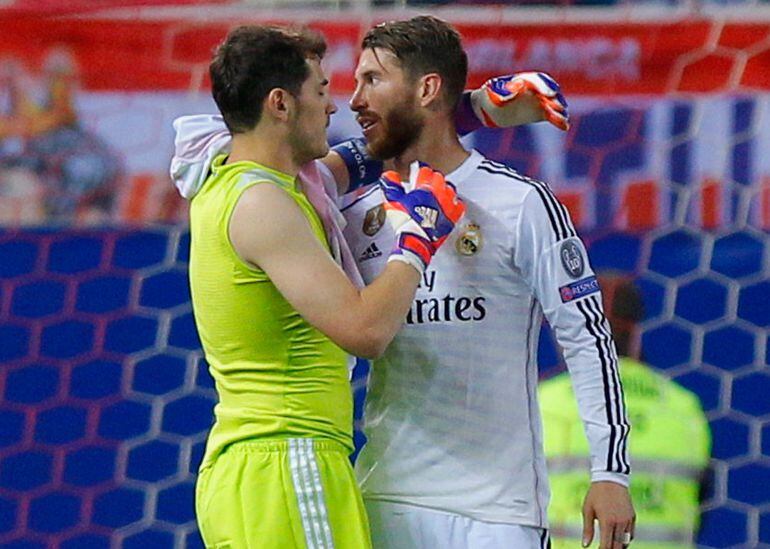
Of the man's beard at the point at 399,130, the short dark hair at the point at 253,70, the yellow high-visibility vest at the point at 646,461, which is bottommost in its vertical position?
the yellow high-visibility vest at the point at 646,461

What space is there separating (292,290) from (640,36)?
144 cm

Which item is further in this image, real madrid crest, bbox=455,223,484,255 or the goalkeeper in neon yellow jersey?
real madrid crest, bbox=455,223,484,255

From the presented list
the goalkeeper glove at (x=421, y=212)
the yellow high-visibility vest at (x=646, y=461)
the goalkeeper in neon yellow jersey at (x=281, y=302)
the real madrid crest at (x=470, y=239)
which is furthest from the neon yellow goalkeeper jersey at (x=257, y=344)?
the yellow high-visibility vest at (x=646, y=461)

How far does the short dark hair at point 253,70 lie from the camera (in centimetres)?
210

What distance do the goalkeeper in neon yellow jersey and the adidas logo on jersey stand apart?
0.47 ft

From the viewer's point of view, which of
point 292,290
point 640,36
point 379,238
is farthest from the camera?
point 640,36

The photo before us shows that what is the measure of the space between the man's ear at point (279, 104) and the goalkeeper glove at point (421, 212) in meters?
0.17

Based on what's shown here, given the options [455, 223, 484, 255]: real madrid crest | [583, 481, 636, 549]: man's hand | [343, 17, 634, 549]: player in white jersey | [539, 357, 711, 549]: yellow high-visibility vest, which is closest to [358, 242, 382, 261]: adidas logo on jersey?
[343, 17, 634, 549]: player in white jersey

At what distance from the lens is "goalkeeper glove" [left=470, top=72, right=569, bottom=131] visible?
2.25m

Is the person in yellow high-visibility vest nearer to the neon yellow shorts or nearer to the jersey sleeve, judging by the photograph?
the jersey sleeve

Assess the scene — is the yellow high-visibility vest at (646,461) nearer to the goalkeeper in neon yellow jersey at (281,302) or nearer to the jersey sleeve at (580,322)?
the jersey sleeve at (580,322)

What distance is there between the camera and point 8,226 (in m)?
3.36

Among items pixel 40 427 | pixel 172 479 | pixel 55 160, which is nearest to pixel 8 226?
pixel 55 160

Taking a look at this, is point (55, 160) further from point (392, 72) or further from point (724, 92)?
point (724, 92)
